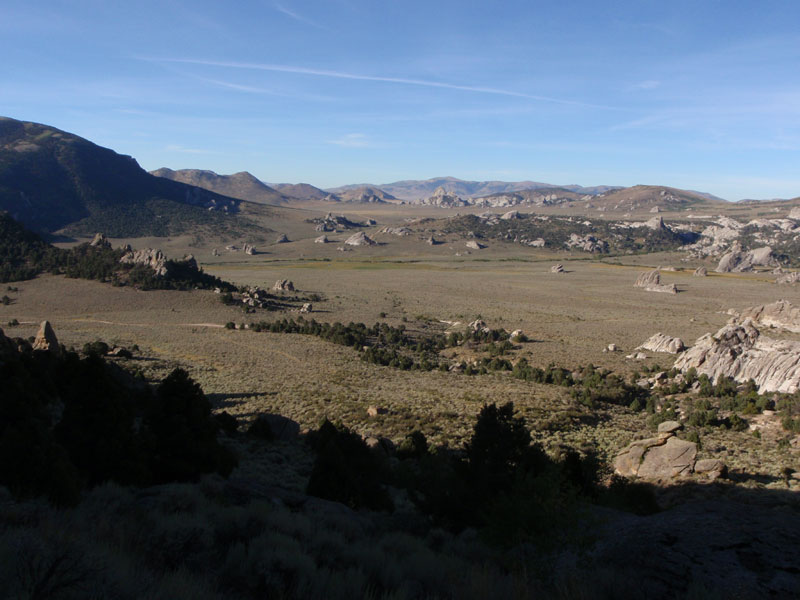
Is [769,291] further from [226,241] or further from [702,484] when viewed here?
[226,241]

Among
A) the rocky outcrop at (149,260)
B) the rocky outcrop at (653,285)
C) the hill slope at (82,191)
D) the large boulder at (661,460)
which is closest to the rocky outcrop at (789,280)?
the rocky outcrop at (653,285)

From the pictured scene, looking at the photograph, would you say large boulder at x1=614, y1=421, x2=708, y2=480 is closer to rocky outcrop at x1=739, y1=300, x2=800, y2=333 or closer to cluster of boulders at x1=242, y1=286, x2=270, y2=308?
rocky outcrop at x1=739, y1=300, x2=800, y2=333

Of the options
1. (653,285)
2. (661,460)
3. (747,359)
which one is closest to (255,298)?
(747,359)

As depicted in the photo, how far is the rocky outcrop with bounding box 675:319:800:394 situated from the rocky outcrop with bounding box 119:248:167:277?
183ft

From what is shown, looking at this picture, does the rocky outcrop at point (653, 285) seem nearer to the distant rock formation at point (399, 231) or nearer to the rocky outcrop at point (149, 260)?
the rocky outcrop at point (149, 260)

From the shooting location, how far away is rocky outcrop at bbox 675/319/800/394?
92.7 feet

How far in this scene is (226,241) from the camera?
154375 mm

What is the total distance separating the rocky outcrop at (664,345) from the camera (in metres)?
40.2

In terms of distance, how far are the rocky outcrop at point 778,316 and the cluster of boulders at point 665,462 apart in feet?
132

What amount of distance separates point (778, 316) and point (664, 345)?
18577 millimetres

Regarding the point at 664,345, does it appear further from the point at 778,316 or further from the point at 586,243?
the point at 586,243

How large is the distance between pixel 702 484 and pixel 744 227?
7862 inches

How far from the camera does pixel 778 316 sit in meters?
49.6

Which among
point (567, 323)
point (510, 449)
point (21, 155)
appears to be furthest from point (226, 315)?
point (21, 155)
